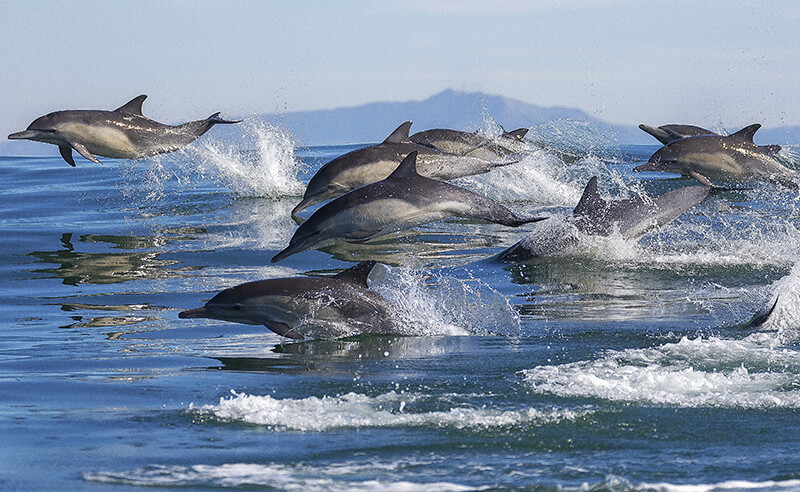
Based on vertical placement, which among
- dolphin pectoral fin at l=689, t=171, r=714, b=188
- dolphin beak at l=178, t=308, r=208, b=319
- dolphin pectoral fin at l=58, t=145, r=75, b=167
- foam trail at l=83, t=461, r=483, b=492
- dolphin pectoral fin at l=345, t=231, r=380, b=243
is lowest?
foam trail at l=83, t=461, r=483, b=492

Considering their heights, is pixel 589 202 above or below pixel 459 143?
below

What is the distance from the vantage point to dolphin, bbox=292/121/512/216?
13797 mm

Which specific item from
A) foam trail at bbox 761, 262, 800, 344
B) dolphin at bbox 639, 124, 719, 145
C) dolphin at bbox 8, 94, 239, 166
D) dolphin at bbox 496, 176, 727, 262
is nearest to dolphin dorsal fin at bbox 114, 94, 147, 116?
dolphin at bbox 8, 94, 239, 166

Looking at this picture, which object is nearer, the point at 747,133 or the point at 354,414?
the point at 354,414

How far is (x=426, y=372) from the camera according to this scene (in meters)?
6.94

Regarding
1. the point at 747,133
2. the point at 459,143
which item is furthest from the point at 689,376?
the point at 459,143

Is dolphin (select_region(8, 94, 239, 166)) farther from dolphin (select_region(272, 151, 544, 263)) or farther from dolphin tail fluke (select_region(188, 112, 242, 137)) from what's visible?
dolphin (select_region(272, 151, 544, 263))

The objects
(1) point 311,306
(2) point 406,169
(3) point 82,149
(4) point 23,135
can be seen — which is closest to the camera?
Answer: (1) point 311,306

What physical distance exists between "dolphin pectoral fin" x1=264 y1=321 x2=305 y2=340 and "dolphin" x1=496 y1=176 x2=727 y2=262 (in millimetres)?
4976

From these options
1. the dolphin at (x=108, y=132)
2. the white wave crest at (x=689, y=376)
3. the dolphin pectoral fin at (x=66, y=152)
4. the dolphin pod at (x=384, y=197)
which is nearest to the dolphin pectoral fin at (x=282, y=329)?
the dolphin pod at (x=384, y=197)

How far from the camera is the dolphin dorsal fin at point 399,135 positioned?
14195mm

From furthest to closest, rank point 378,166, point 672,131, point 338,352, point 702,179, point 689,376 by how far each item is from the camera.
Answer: point 672,131, point 702,179, point 378,166, point 338,352, point 689,376

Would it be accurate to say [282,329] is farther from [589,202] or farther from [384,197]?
[589,202]

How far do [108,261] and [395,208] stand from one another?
460 centimetres
